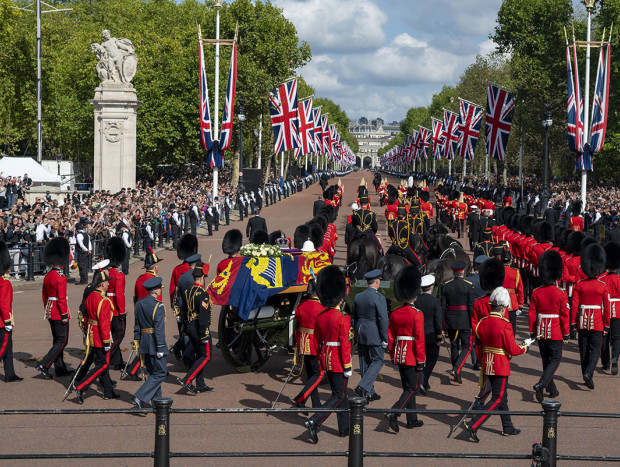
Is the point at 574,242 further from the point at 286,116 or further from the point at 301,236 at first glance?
the point at 286,116

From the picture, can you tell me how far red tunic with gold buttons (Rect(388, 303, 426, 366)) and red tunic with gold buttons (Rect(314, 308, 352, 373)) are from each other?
1.81 feet

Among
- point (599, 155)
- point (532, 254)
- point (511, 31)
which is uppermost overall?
point (511, 31)

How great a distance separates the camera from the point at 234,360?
10742 millimetres

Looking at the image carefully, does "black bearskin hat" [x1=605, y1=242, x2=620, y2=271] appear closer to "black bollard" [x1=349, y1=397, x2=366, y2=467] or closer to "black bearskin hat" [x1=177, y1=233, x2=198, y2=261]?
"black bearskin hat" [x1=177, y1=233, x2=198, y2=261]

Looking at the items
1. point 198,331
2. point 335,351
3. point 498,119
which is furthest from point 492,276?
point 498,119

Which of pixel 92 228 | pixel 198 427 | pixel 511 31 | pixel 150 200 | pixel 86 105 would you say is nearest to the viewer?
pixel 198 427

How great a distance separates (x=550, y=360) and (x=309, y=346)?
2881mm

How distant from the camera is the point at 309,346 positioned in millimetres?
8867

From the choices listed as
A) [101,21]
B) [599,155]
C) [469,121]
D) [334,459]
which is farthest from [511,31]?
[334,459]

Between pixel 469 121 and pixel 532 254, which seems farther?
pixel 469 121

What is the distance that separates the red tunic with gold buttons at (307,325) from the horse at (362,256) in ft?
19.7

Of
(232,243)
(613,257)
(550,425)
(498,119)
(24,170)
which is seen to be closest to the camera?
(550,425)

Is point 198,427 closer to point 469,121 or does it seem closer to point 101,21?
point 469,121

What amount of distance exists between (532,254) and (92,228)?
11.3m
